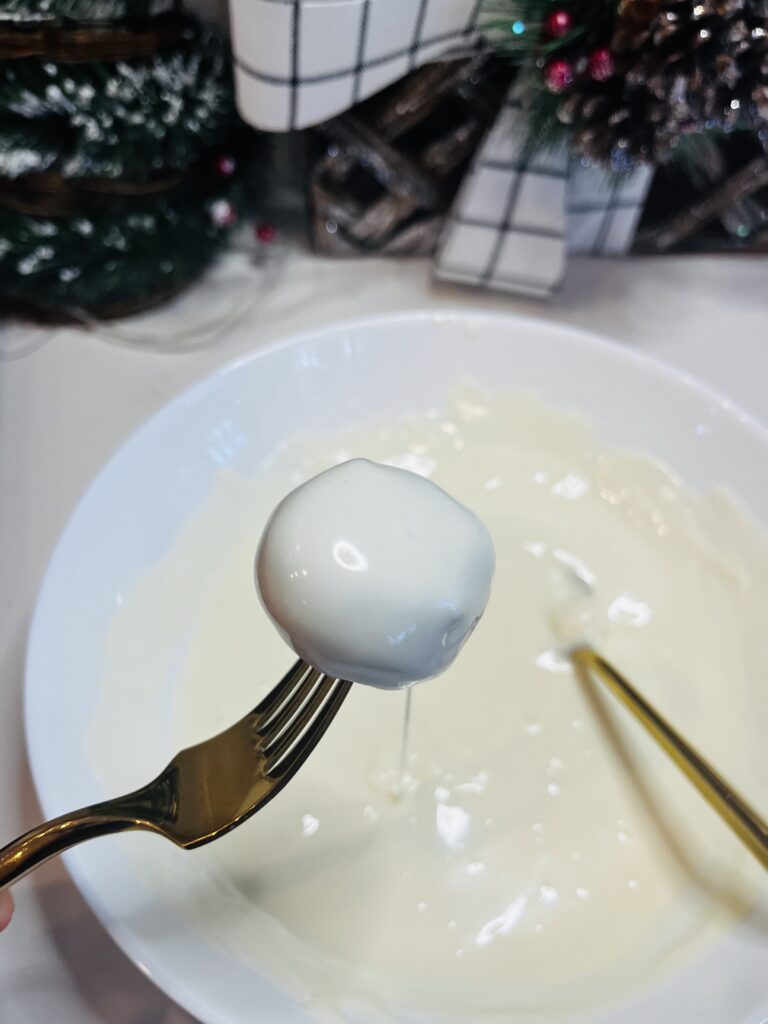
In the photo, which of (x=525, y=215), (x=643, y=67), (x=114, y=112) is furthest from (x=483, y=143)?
(x=114, y=112)

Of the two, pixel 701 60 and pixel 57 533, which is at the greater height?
pixel 701 60

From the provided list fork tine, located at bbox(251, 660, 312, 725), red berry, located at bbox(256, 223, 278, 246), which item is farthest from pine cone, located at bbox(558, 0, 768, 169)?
fork tine, located at bbox(251, 660, 312, 725)

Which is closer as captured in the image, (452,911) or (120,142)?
(452,911)

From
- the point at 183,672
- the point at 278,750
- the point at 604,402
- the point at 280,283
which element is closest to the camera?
the point at 278,750

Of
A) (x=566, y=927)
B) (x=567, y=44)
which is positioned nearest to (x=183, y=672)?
(x=566, y=927)

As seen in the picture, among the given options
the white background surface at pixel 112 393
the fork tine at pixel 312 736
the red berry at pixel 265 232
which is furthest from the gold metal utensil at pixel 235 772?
the red berry at pixel 265 232

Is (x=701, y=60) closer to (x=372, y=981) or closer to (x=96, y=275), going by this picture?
(x=96, y=275)

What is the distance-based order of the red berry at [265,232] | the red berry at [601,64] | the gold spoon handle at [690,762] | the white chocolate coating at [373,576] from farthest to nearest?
the red berry at [265,232]
the red berry at [601,64]
the gold spoon handle at [690,762]
the white chocolate coating at [373,576]

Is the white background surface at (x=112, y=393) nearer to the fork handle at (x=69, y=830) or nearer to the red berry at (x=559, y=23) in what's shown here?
the fork handle at (x=69, y=830)
